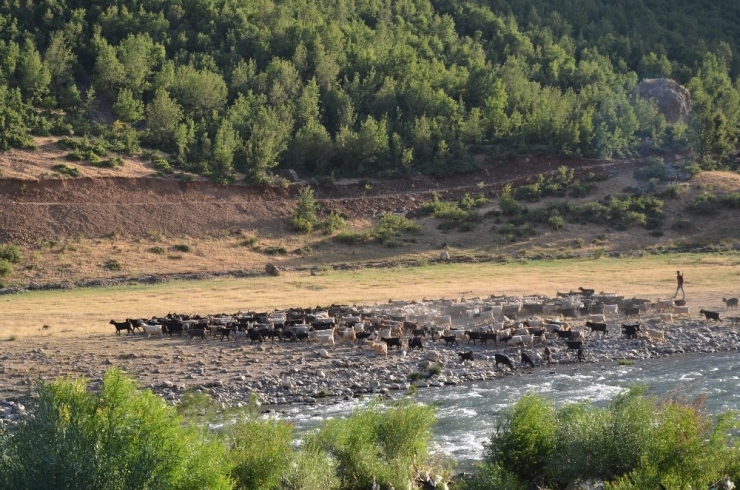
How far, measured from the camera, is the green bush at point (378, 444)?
628 inches

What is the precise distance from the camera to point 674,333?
1313 inches

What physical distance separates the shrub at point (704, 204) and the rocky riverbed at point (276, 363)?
27839 mm

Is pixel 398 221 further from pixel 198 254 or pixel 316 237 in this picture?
pixel 198 254

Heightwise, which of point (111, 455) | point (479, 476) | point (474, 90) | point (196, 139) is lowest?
point (479, 476)

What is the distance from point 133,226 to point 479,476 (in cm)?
4335

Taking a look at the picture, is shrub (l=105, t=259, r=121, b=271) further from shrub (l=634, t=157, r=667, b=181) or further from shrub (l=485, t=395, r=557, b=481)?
shrub (l=485, t=395, r=557, b=481)

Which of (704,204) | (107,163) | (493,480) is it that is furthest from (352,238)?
(493,480)

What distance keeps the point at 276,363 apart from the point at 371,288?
1646 cm

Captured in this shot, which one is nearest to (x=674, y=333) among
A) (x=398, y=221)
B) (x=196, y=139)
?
(x=398, y=221)

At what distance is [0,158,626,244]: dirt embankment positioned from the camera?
54.8m

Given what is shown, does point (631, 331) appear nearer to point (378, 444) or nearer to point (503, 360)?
point (503, 360)

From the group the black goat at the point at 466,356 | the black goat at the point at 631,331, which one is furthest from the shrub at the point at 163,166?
the black goat at the point at 466,356

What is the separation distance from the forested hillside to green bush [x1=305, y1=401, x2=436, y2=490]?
1893 inches

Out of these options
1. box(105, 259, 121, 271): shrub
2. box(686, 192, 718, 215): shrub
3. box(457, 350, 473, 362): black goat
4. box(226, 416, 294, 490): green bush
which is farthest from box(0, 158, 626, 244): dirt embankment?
box(226, 416, 294, 490): green bush
